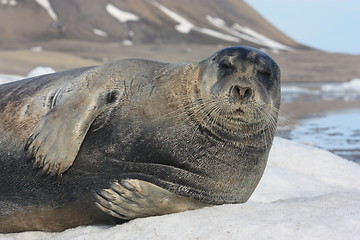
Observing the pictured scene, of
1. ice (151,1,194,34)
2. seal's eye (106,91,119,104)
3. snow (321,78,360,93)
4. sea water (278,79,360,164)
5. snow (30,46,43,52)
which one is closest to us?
seal's eye (106,91,119,104)

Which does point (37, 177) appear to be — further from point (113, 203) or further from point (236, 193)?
point (236, 193)

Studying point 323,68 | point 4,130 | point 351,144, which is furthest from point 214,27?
point 4,130

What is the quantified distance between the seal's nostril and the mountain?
3314 cm

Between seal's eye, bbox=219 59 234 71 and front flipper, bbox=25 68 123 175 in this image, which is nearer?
seal's eye, bbox=219 59 234 71

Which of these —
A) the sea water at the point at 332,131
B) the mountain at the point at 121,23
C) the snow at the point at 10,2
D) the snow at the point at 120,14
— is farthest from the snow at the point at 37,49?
the sea water at the point at 332,131

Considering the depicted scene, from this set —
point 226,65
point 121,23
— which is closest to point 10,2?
point 121,23

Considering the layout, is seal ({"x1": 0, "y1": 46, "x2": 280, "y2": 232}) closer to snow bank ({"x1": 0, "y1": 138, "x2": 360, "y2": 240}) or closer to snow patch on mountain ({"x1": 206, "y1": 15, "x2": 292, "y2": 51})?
snow bank ({"x1": 0, "y1": 138, "x2": 360, "y2": 240})

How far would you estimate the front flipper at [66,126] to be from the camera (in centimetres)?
345

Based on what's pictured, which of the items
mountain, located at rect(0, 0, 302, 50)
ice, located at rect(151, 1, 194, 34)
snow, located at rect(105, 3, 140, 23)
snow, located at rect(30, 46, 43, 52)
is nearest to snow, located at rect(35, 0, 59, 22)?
mountain, located at rect(0, 0, 302, 50)

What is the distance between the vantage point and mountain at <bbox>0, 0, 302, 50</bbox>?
39.7 metres

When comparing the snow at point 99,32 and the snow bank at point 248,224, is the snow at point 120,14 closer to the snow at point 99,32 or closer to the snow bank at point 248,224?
the snow at point 99,32

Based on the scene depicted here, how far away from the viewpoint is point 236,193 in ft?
11.7

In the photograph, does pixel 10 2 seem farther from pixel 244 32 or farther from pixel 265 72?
pixel 265 72

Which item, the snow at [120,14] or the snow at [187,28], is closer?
the snow at [120,14]
